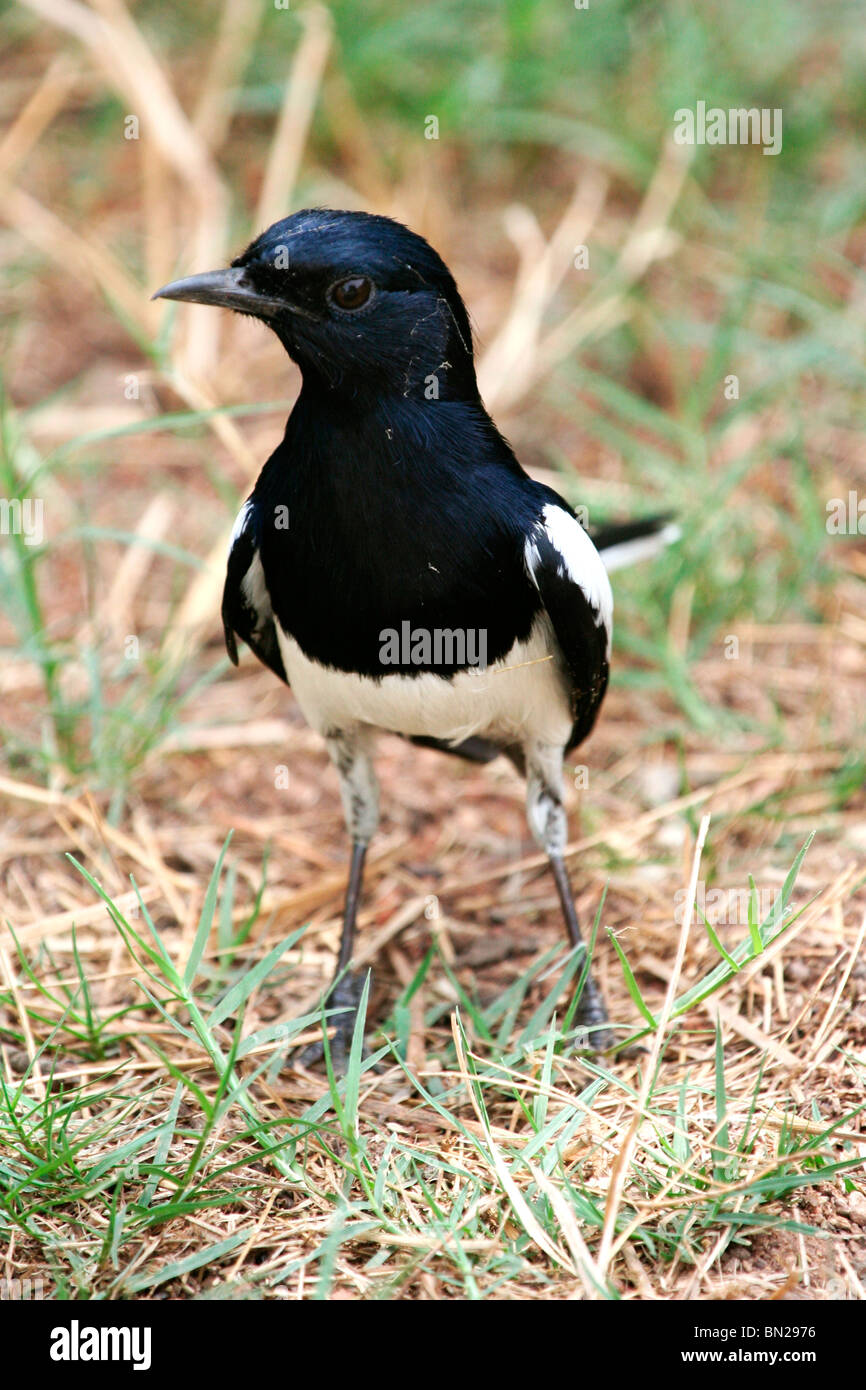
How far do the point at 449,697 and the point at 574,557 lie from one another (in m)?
0.46

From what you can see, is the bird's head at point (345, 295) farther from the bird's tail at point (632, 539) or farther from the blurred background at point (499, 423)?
the bird's tail at point (632, 539)

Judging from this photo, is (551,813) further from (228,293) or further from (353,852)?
(228,293)

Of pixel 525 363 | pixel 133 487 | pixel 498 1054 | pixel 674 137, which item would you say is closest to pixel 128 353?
pixel 133 487

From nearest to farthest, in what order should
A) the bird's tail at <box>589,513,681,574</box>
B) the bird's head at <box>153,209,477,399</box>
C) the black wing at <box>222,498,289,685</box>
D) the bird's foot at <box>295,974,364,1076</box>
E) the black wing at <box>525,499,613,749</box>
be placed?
1. the bird's head at <box>153,209,477,399</box>
2. the black wing at <box>525,499,613,749</box>
3. the black wing at <box>222,498,289,685</box>
4. the bird's foot at <box>295,974,364,1076</box>
5. the bird's tail at <box>589,513,681,574</box>

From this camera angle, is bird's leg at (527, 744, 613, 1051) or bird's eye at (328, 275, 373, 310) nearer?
bird's eye at (328, 275, 373, 310)

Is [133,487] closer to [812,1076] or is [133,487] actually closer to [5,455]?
[5,455]

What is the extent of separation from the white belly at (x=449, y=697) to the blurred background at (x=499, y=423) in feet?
2.11

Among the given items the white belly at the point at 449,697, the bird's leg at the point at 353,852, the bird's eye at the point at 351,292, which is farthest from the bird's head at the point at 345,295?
the bird's leg at the point at 353,852

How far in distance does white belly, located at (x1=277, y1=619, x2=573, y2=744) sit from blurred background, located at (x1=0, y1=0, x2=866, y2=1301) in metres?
0.64

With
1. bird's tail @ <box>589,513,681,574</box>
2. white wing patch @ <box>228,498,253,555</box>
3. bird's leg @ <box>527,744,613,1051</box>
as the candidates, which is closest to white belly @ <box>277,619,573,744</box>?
bird's leg @ <box>527,744,613,1051</box>

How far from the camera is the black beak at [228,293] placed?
3234mm

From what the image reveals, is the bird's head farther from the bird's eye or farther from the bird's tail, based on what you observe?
the bird's tail

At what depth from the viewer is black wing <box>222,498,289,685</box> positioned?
360cm

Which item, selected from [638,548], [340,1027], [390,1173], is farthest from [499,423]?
[390,1173]
